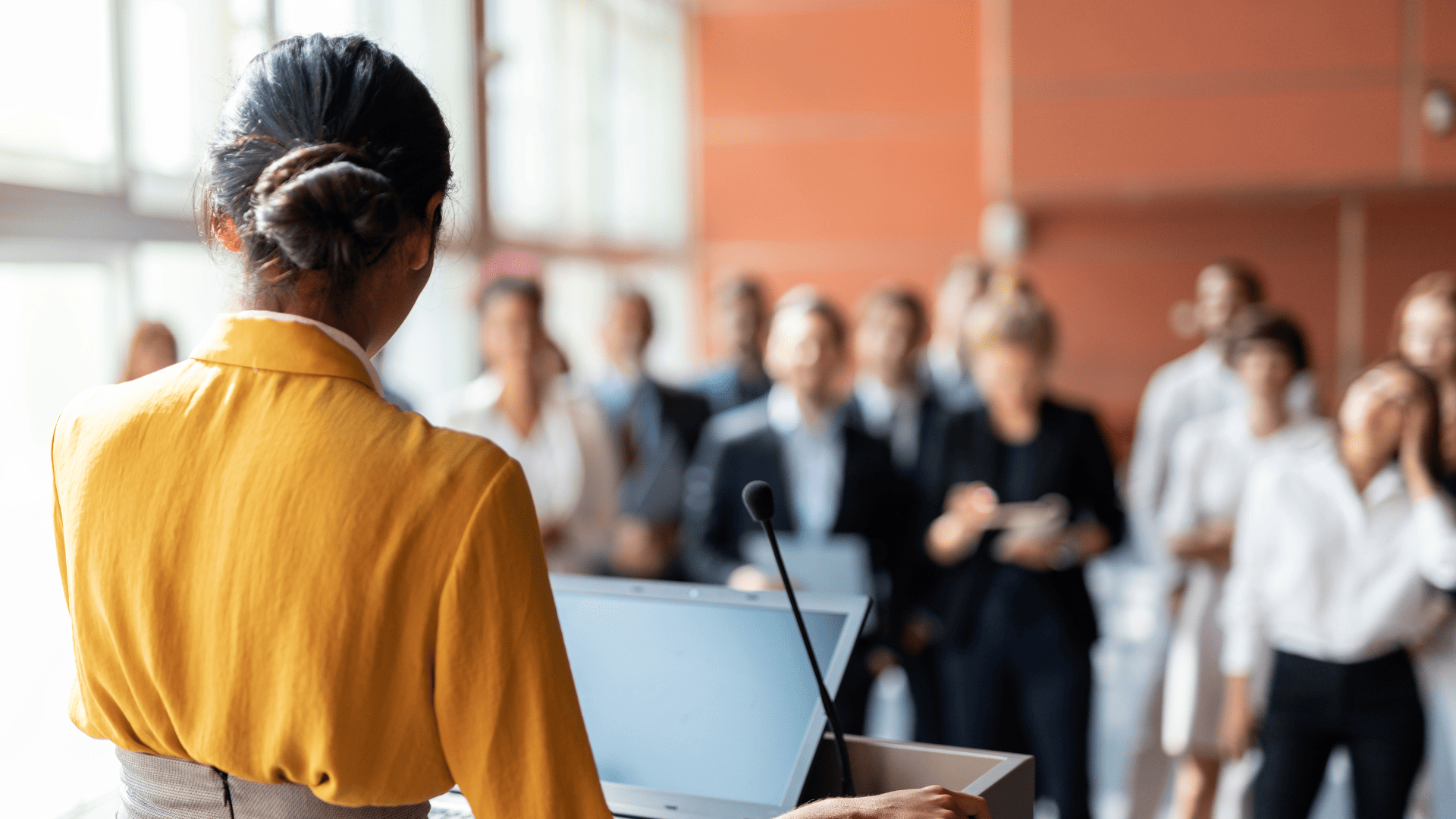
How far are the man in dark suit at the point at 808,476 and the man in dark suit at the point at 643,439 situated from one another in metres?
0.37

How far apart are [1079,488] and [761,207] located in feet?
13.6

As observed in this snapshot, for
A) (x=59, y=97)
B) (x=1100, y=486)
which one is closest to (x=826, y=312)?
(x=1100, y=486)

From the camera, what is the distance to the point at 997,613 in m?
2.75

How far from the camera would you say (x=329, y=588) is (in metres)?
0.76

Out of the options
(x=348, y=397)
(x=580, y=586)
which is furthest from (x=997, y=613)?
(x=348, y=397)

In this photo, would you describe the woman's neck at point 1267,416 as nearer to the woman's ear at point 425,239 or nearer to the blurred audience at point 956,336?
the blurred audience at point 956,336

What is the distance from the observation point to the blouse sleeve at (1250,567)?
8.29 feet

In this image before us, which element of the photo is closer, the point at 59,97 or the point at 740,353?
the point at 59,97

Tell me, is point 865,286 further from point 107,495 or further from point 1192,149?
point 107,495

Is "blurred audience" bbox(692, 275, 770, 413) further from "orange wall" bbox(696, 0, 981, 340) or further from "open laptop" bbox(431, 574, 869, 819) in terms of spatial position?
"open laptop" bbox(431, 574, 869, 819)

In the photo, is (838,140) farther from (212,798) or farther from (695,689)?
(212,798)

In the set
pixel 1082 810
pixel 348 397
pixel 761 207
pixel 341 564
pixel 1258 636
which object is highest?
pixel 761 207

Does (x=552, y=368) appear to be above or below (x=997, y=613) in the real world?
above

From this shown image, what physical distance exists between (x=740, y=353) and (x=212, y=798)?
3.57 meters
